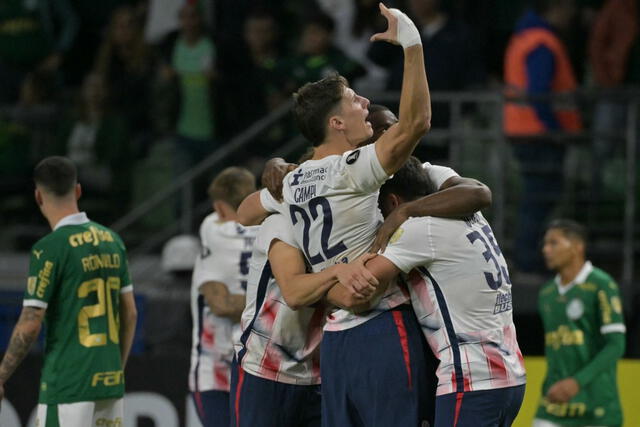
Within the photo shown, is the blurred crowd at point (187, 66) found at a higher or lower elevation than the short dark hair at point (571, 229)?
higher

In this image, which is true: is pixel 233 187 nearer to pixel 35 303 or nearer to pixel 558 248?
pixel 35 303

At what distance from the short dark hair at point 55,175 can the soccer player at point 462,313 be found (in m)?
2.16

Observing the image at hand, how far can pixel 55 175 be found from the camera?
21.3ft

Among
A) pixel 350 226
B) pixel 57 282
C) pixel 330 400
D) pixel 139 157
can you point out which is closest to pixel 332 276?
pixel 350 226

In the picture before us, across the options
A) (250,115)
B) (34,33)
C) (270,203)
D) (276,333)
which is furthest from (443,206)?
(34,33)

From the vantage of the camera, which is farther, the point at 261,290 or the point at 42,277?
the point at 42,277

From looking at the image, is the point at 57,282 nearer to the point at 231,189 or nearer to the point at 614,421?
the point at 231,189

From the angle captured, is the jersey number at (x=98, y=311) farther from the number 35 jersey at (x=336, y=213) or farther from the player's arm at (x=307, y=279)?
the number 35 jersey at (x=336, y=213)

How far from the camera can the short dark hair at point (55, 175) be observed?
648 centimetres

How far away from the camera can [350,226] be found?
5172mm

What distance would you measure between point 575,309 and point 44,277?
140 inches

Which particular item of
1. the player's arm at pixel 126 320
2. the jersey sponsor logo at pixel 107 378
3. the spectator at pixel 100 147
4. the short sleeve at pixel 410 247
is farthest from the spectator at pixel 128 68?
the short sleeve at pixel 410 247

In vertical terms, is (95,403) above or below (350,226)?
below

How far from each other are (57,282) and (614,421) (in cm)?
378
